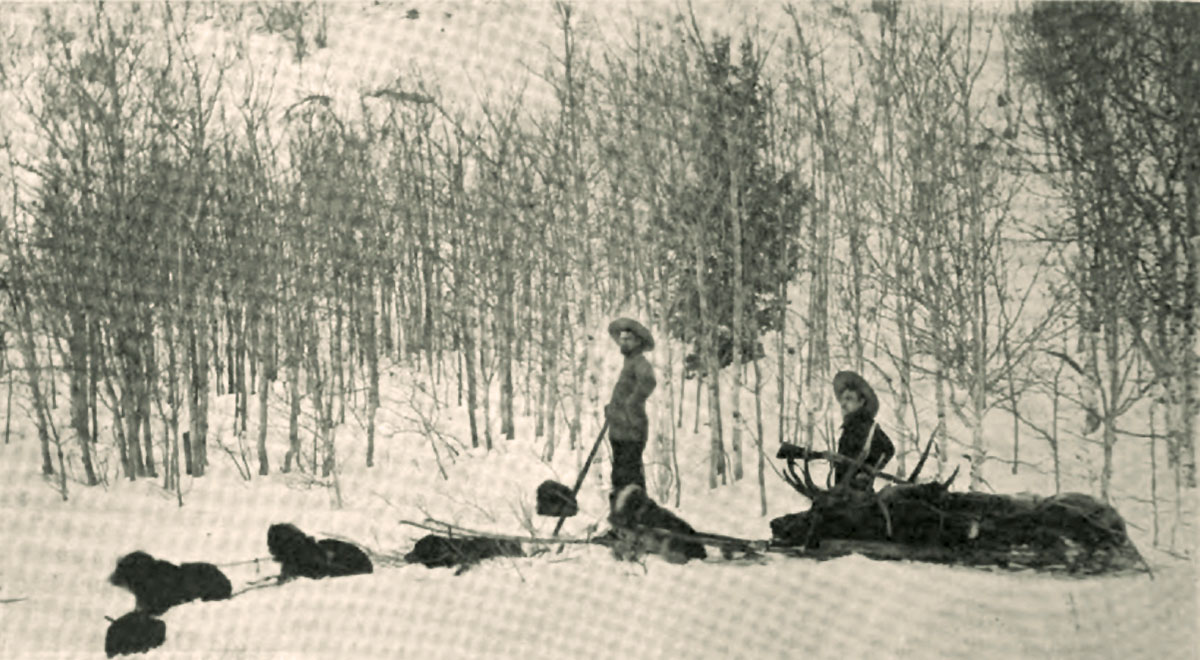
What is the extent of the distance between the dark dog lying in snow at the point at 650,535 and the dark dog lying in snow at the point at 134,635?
7.01 feet

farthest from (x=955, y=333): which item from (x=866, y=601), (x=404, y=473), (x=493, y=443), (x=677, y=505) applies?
(x=866, y=601)

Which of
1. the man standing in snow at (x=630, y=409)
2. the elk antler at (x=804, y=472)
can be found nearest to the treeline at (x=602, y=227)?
the man standing in snow at (x=630, y=409)

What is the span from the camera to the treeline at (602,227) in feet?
27.6

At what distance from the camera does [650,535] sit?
17.1 ft

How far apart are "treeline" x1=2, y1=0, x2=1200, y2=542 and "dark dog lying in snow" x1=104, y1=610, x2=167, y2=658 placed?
9.07ft

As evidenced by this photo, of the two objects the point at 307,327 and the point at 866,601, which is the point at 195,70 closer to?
the point at 307,327

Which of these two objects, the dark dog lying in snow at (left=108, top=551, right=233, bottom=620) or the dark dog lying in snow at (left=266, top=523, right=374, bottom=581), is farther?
the dark dog lying in snow at (left=266, top=523, right=374, bottom=581)

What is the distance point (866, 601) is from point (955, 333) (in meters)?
5.60

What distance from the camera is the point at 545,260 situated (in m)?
11.2

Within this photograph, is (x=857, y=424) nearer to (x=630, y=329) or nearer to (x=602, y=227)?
(x=630, y=329)

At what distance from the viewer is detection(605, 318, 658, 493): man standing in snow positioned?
6480 mm

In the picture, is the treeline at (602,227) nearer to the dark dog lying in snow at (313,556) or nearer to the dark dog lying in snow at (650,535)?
the dark dog lying in snow at (313,556)

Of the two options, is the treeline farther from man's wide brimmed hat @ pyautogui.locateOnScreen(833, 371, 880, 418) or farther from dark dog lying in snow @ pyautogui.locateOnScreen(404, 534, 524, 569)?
dark dog lying in snow @ pyautogui.locateOnScreen(404, 534, 524, 569)

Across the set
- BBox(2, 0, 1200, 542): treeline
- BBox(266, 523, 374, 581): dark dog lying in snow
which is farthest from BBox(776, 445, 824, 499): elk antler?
BBox(2, 0, 1200, 542): treeline
